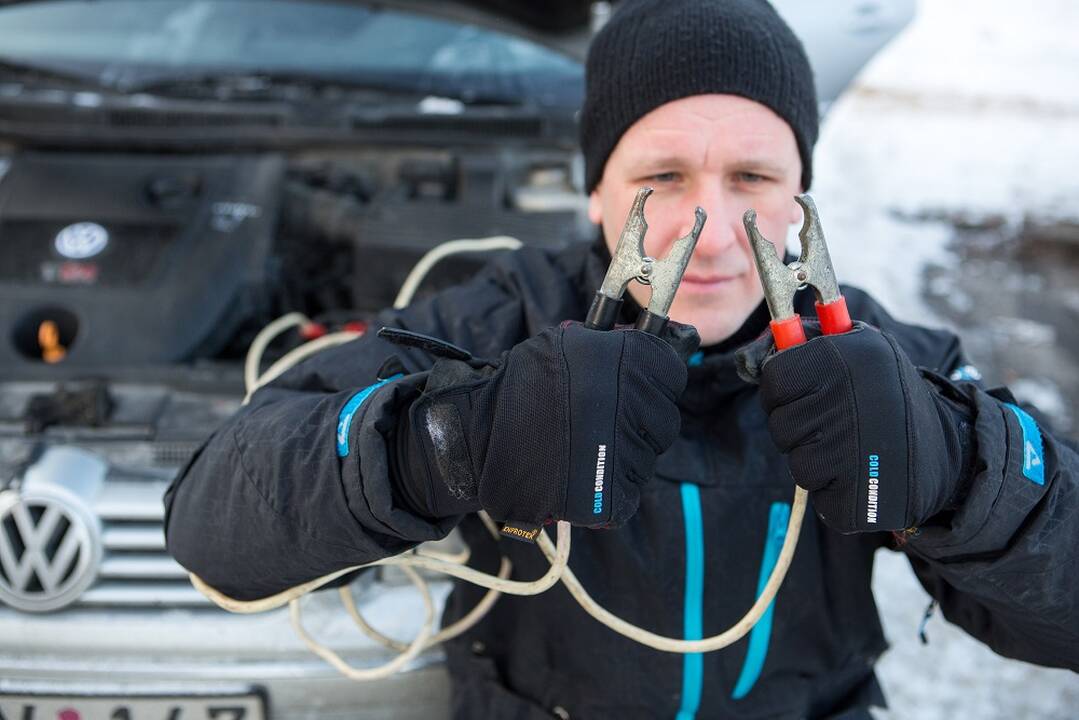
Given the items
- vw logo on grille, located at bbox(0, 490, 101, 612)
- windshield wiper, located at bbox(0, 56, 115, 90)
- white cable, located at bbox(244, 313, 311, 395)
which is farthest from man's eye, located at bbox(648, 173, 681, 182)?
windshield wiper, located at bbox(0, 56, 115, 90)

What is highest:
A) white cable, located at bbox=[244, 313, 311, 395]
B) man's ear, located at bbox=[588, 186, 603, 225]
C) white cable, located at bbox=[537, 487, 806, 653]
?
man's ear, located at bbox=[588, 186, 603, 225]

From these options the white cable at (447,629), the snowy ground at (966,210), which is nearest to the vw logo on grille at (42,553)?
the white cable at (447,629)

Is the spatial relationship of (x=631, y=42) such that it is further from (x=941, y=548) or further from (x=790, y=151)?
(x=941, y=548)

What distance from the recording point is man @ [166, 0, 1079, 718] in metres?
0.92

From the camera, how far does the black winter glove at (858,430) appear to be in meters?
0.91

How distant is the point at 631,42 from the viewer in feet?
4.22

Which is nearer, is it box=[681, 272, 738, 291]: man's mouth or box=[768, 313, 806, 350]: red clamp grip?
box=[768, 313, 806, 350]: red clamp grip

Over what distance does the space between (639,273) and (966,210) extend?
16.1ft

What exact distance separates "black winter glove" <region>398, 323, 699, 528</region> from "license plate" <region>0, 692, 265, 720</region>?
679mm

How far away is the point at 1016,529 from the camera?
101 centimetres

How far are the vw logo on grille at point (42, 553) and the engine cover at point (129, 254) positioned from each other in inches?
17.5

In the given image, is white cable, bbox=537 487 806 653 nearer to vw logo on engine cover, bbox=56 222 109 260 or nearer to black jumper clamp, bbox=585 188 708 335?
black jumper clamp, bbox=585 188 708 335

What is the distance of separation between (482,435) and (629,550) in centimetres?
39

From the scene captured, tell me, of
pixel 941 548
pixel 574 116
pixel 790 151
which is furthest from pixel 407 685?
pixel 574 116
